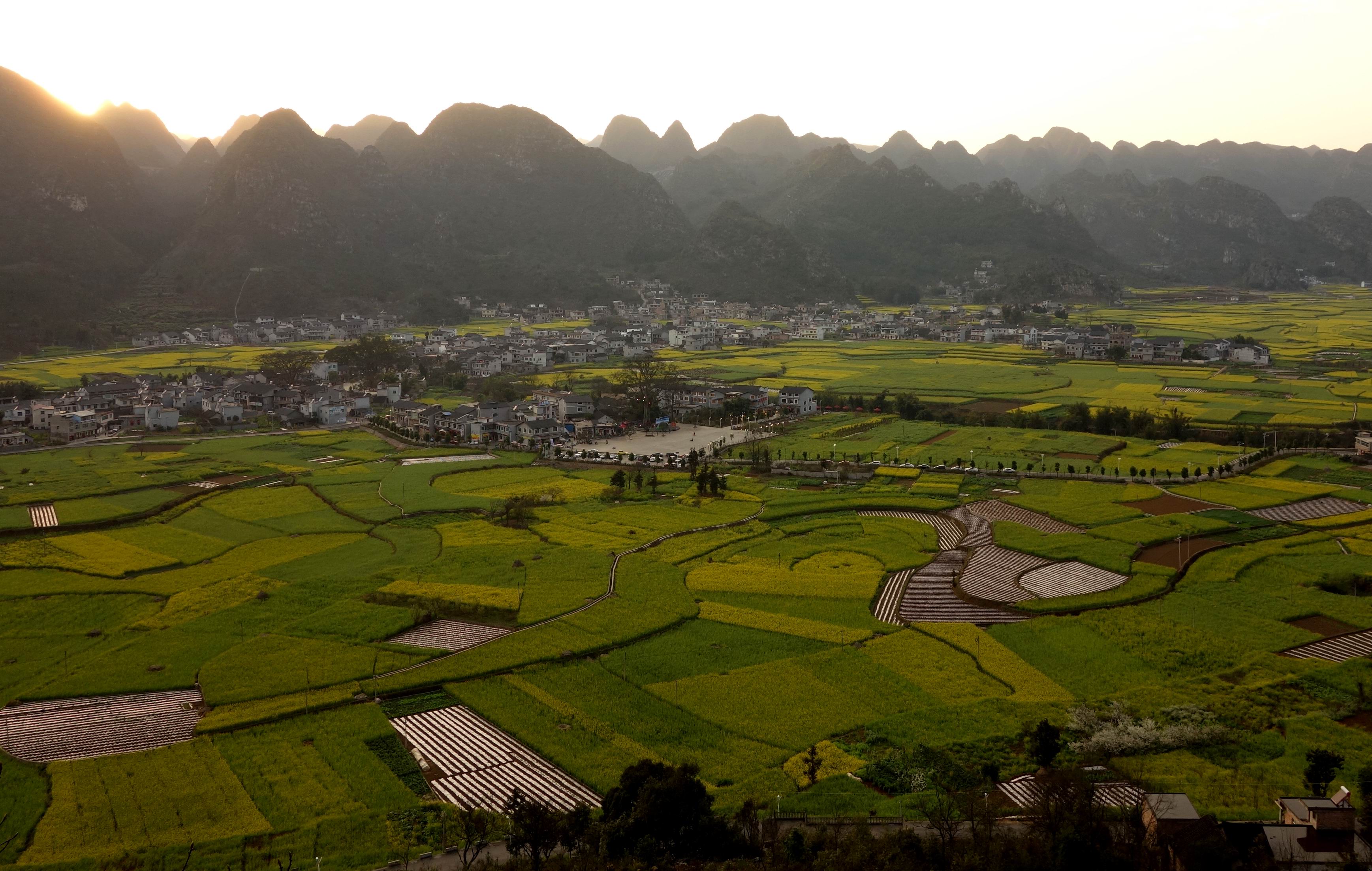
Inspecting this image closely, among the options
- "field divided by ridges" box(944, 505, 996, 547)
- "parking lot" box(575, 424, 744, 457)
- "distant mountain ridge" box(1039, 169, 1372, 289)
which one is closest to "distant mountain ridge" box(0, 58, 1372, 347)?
"distant mountain ridge" box(1039, 169, 1372, 289)

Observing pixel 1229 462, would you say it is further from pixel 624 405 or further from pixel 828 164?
pixel 828 164

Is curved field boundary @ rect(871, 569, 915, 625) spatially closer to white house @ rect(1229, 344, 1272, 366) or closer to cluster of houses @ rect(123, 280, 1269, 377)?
cluster of houses @ rect(123, 280, 1269, 377)

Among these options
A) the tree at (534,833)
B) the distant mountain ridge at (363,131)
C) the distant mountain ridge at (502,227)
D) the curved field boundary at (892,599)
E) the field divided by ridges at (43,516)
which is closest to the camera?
the tree at (534,833)

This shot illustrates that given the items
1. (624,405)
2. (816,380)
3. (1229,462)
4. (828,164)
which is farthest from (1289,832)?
(828,164)

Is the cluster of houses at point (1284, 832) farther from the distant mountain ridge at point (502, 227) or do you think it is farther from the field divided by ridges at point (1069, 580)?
the distant mountain ridge at point (502, 227)

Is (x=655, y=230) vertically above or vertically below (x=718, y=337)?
above

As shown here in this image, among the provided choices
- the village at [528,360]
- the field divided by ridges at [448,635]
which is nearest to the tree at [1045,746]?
the field divided by ridges at [448,635]

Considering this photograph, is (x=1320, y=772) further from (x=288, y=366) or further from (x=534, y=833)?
(x=288, y=366)
